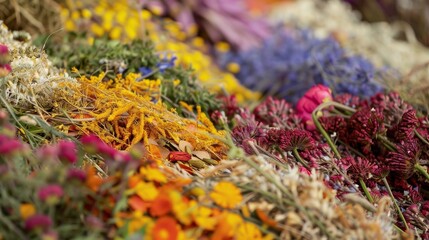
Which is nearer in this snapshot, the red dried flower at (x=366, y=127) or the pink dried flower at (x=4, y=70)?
the pink dried flower at (x=4, y=70)

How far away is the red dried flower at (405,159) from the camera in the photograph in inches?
45.3

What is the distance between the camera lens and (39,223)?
701 mm

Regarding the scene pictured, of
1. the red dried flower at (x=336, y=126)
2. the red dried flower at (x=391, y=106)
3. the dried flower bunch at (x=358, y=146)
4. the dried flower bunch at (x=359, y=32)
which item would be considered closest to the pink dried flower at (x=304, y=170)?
the dried flower bunch at (x=358, y=146)

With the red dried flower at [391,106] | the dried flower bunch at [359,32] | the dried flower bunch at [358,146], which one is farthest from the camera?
the dried flower bunch at [359,32]

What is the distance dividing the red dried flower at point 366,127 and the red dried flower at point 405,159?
8cm

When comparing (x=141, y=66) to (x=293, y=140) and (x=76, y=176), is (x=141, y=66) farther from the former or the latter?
(x=76, y=176)

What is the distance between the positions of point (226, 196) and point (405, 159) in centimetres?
49

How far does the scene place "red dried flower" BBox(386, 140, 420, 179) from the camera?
1.15 meters

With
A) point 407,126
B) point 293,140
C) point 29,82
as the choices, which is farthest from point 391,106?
point 29,82

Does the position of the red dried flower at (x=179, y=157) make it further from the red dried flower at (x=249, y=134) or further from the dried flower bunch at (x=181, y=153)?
the red dried flower at (x=249, y=134)

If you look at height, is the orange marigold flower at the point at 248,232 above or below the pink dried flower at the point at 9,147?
below

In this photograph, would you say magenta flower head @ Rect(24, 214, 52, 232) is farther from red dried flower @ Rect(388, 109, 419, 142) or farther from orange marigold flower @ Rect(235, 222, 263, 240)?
red dried flower @ Rect(388, 109, 419, 142)

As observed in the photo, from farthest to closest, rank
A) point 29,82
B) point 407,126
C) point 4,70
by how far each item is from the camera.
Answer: point 407,126
point 29,82
point 4,70

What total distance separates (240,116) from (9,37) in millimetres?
617
